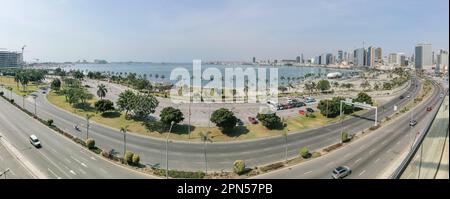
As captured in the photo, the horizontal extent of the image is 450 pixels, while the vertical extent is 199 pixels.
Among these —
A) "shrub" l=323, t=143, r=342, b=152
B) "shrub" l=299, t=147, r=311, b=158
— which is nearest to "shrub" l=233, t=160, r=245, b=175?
"shrub" l=299, t=147, r=311, b=158

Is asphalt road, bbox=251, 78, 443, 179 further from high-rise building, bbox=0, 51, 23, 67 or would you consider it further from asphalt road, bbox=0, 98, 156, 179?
high-rise building, bbox=0, 51, 23, 67

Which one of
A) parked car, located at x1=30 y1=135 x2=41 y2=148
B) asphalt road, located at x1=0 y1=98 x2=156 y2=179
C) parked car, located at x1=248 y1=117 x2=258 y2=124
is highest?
parked car, located at x1=248 y1=117 x2=258 y2=124

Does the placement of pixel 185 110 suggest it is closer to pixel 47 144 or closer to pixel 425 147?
pixel 47 144

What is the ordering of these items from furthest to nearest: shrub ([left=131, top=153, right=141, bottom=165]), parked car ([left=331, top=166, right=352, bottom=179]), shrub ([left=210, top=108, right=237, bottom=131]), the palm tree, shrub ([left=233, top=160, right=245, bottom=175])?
the palm tree, shrub ([left=210, top=108, right=237, bottom=131]), shrub ([left=131, top=153, right=141, bottom=165]), shrub ([left=233, top=160, right=245, bottom=175]), parked car ([left=331, top=166, right=352, bottom=179])

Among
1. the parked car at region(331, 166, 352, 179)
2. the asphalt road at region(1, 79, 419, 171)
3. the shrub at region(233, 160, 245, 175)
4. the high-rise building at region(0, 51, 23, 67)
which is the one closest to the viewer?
the parked car at region(331, 166, 352, 179)

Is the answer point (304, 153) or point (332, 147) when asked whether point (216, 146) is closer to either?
point (304, 153)

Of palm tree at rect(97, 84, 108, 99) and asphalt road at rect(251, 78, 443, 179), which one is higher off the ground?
palm tree at rect(97, 84, 108, 99)
